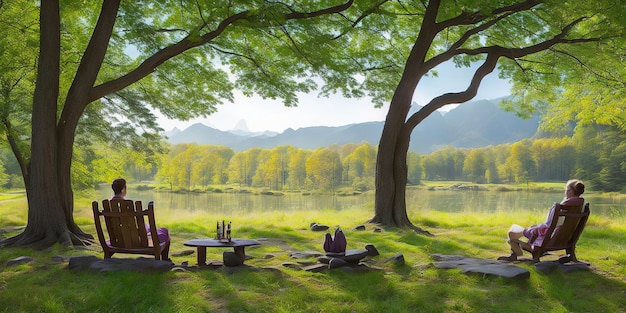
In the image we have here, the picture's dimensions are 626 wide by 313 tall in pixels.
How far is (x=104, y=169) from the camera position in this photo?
18.8 metres

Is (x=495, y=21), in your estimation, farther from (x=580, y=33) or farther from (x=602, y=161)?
(x=602, y=161)

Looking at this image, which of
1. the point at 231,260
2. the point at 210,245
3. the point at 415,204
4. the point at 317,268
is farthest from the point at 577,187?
the point at 415,204

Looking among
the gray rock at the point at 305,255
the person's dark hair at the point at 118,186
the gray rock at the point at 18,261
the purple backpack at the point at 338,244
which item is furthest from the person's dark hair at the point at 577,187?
the gray rock at the point at 18,261

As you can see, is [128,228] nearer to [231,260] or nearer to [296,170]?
[231,260]

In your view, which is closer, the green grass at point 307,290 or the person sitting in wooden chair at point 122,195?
the green grass at point 307,290

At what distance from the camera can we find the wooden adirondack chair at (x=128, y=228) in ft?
18.7

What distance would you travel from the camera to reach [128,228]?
578 cm

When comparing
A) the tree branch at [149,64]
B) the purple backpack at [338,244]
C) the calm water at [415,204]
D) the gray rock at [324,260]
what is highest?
the tree branch at [149,64]

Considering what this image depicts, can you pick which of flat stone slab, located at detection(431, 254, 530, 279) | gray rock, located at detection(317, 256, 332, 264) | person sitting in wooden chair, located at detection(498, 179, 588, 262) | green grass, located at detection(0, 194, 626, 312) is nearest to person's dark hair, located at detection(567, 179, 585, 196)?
person sitting in wooden chair, located at detection(498, 179, 588, 262)

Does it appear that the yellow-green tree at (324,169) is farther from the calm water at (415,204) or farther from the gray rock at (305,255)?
the gray rock at (305,255)

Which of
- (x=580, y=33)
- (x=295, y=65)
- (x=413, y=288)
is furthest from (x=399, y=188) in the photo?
(x=413, y=288)

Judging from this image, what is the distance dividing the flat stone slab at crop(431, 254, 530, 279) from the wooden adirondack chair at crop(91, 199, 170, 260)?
11.6ft

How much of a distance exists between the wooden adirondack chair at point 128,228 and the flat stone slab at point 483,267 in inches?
139

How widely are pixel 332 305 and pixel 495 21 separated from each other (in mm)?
9670
